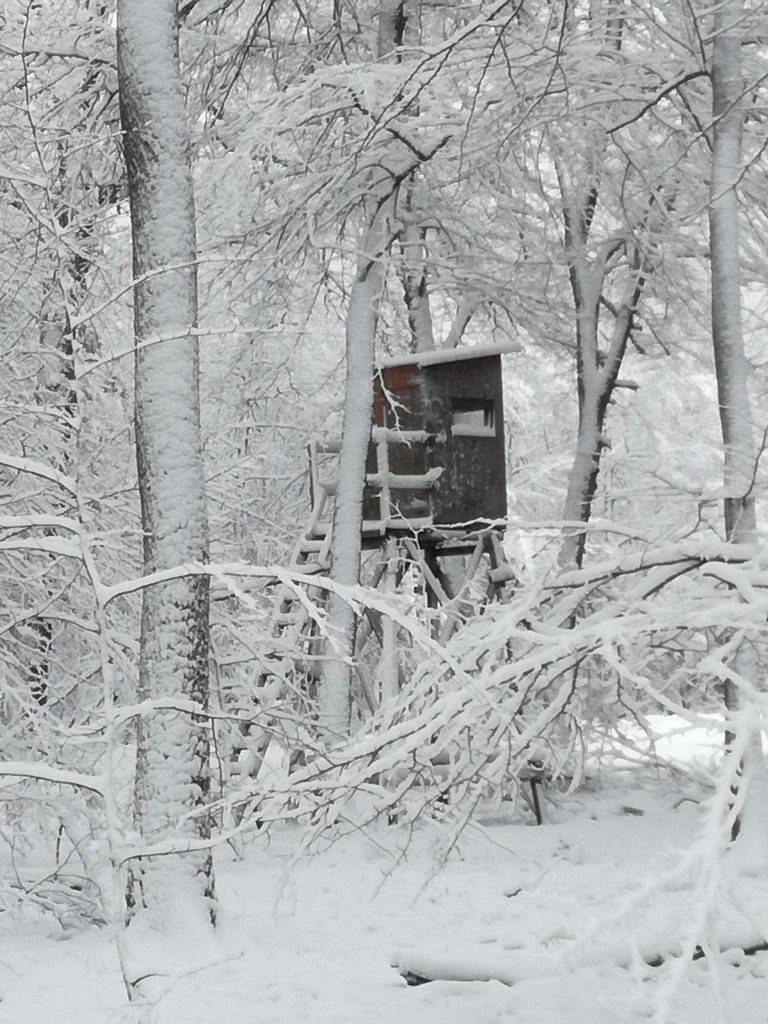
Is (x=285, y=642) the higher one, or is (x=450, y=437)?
(x=450, y=437)

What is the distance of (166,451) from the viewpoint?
6.95 metres

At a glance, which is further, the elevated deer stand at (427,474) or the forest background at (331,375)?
the elevated deer stand at (427,474)

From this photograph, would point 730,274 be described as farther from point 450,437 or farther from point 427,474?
point 427,474

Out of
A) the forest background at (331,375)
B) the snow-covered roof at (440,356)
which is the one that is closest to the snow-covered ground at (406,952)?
the forest background at (331,375)

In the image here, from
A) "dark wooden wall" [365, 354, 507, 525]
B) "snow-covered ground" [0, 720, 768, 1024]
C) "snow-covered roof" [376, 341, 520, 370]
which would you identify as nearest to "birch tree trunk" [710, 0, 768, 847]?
"snow-covered ground" [0, 720, 768, 1024]

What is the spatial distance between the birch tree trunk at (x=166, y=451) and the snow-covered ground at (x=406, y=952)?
0.62 meters

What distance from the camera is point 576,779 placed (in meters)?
4.45

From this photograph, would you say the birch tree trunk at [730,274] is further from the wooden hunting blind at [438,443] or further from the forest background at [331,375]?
the wooden hunting blind at [438,443]

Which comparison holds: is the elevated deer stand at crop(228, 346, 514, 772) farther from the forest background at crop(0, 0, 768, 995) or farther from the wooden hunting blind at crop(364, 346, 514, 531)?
the forest background at crop(0, 0, 768, 995)

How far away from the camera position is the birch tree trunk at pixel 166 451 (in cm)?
679

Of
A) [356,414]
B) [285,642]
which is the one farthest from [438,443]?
[285,642]

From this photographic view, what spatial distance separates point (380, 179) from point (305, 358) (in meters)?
11.5

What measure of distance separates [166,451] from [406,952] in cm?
302

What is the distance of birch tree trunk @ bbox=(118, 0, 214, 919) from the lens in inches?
267
